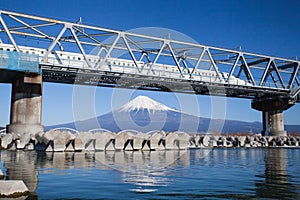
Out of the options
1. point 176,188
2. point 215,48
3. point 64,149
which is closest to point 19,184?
point 176,188

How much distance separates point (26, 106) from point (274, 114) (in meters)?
48.4

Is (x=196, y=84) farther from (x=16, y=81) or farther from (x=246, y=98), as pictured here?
(x=16, y=81)

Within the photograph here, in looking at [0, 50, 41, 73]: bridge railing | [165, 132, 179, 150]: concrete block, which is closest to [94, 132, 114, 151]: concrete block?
[165, 132, 179, 150]: concrete block

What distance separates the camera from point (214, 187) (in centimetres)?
966

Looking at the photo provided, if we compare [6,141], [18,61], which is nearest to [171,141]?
[6,141]

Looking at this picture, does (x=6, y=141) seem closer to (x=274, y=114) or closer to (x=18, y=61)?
(x=18, y=61)

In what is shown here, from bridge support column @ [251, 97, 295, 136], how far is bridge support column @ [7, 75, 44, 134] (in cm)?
4530

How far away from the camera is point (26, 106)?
3625 centimetres

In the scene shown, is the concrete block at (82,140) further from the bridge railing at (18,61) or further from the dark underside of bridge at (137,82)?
the dark underside of bridge at (137,82)

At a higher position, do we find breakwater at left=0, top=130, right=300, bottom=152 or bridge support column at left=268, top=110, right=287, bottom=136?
bridge support column at left=268, top=110, right=287, bottom=136

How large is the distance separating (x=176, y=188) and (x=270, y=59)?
61.2 meters

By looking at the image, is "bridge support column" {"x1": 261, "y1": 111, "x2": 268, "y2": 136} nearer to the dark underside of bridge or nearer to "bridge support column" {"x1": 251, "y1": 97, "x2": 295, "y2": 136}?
"bridge support column" {"x1": 251, "y1": 97, "x2": 295, "y2": 136}

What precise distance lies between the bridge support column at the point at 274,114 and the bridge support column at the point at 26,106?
45300 millimetres

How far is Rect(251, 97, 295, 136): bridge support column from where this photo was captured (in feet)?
205
